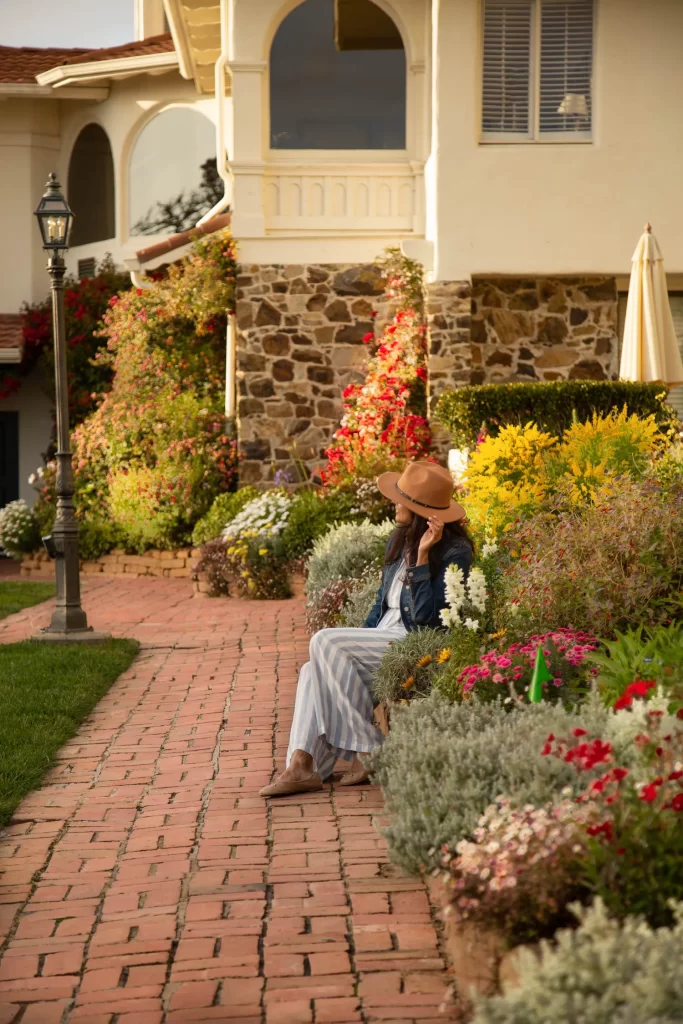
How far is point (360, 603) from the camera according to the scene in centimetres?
765

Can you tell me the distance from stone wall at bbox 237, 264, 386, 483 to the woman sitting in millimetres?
8211

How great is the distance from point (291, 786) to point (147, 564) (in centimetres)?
995

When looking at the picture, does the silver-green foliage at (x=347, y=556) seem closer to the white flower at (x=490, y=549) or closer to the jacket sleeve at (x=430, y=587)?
the white flower at (x=490, y=549)

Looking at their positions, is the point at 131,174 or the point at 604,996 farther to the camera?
the point at 131,174

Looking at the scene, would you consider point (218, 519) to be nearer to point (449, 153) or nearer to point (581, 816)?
point (449, 153)

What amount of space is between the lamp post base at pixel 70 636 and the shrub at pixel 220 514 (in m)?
3.55

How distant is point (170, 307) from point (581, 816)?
13.3m

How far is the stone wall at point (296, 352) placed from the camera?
1416 centimetres

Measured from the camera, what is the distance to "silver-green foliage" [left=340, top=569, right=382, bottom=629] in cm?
743

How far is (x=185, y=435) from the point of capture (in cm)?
1514

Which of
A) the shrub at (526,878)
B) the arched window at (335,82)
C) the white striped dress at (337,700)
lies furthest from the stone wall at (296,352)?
the shrub at (526,878)

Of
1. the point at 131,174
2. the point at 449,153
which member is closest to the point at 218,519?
the point at 449,153

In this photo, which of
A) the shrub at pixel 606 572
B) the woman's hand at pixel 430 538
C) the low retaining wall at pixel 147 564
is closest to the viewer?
the shrub at pixel 606 572

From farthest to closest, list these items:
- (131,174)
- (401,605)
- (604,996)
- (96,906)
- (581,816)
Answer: (131,174), (401,605), (96,906), (581,816), (604,996)
